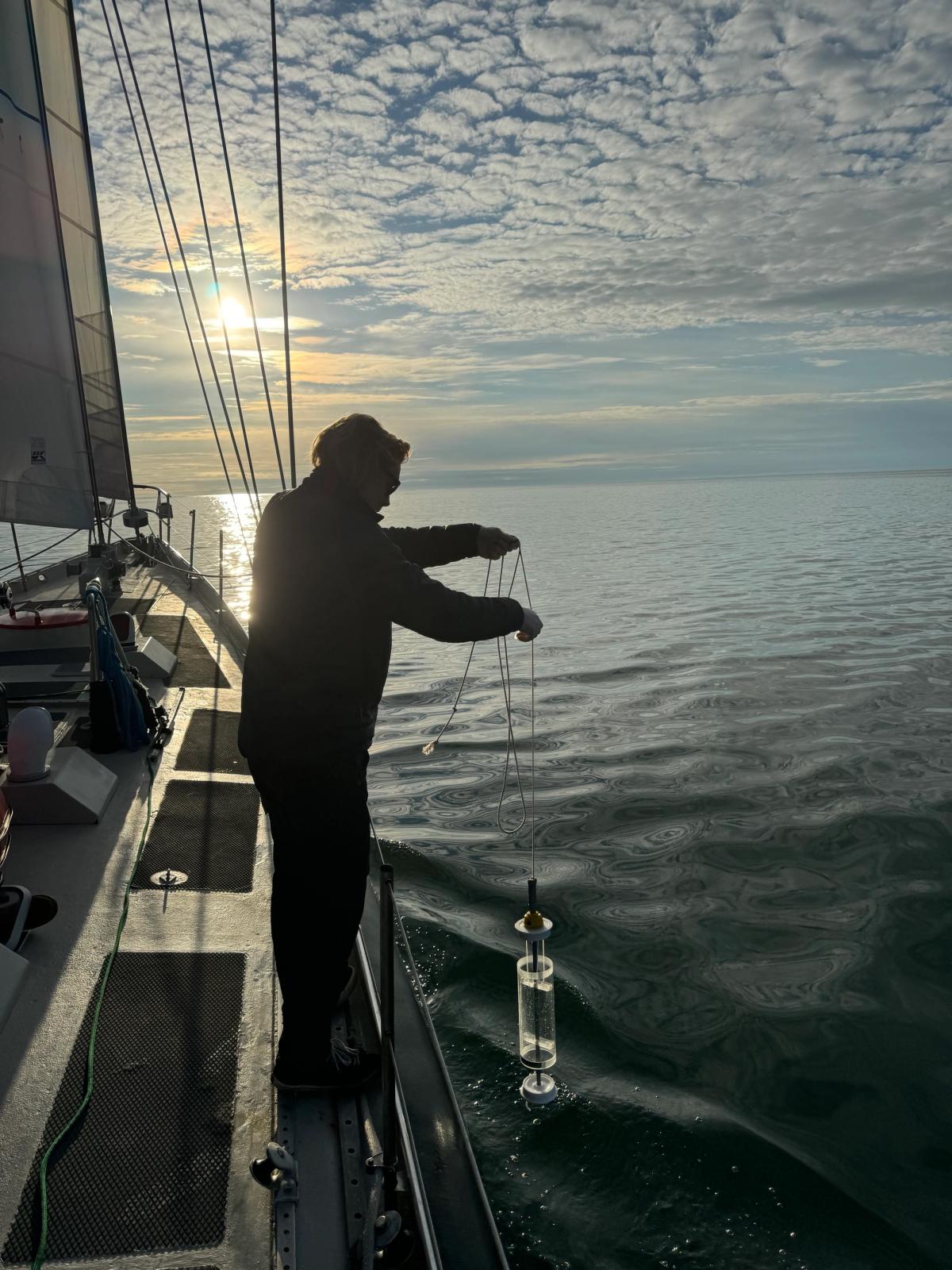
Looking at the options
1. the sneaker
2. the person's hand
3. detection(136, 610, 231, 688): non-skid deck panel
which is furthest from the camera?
detection(136, 610, 231, 688): non-skid deck panel

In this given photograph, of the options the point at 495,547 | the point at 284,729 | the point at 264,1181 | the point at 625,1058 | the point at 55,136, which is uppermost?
the point at 55,136

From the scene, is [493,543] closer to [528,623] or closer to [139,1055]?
[528,623]

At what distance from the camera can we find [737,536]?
38.0 metres

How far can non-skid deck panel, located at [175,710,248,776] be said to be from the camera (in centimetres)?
604

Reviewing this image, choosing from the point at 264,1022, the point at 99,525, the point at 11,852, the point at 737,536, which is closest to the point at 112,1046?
the point at 264,1022

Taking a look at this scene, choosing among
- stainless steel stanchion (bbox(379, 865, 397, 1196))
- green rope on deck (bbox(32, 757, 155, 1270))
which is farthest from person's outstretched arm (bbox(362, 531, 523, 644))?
green rope on deck (bbox(32, 757, 155, 1270))

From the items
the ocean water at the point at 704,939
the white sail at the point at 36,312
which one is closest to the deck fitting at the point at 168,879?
the ocean water at the point at 704,939

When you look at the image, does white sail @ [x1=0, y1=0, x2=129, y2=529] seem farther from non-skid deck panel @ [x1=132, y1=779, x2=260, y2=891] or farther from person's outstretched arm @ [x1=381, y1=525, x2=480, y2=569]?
person's outstretched arm @ [x1=381, y1=525, x2=480, y2=569]

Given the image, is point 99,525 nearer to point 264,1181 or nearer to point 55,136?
point 55,136

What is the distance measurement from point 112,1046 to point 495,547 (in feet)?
7.05

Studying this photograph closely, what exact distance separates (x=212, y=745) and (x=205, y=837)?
1.66 meters

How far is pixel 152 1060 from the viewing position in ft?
9.82

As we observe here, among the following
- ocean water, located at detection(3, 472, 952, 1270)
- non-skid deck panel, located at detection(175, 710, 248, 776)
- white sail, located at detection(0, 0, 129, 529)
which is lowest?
ocean water, located at detection(3, 472, 952, 1270)

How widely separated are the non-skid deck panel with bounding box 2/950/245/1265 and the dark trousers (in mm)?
351
